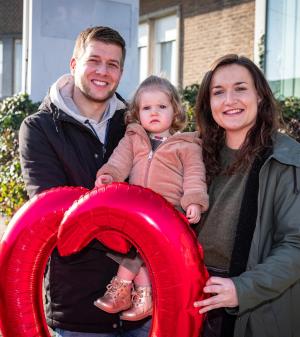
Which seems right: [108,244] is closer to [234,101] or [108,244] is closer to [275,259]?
[275,259]

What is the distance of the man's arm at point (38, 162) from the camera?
275 cm

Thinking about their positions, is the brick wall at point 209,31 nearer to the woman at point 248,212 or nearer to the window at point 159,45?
the window at point 159,45

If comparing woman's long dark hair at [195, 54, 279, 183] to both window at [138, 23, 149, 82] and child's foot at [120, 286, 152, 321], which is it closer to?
child's foot at [120, 286, 152, 321]

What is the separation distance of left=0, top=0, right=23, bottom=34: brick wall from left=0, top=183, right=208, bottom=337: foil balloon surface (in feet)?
60.1

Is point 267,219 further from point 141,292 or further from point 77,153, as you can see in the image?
point 77,153

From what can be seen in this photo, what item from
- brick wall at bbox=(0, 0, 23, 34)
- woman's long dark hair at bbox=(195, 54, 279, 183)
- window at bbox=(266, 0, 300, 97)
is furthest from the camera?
brick wall at bbox=(0, 0, 23, 34)

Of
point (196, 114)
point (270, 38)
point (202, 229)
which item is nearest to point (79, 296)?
point (202, 229)

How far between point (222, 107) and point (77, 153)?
769mm

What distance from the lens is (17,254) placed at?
2.50 m

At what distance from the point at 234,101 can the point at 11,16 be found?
18.6 m

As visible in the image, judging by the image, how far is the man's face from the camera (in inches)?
120

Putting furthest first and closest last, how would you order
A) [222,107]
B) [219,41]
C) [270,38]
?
[219,41] < [270,38] < [222,107]

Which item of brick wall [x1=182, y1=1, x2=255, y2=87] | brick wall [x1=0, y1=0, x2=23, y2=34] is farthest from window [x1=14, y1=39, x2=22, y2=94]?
brick wall [x1=182, y1=1, x2=255, y2=87]

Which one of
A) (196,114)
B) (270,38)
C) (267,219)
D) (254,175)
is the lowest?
(267,219)
